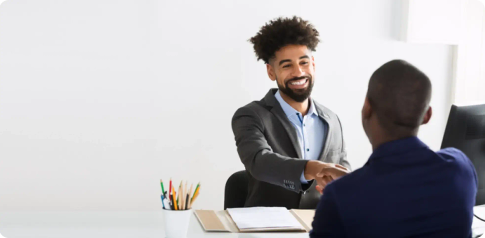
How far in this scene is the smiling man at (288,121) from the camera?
93.8 inches

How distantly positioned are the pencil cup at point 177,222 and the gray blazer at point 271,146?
0.50 m

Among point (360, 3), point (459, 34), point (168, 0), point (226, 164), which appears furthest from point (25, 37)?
point (459, 34)

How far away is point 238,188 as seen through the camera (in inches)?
96.8

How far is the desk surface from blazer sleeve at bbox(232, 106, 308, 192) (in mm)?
256

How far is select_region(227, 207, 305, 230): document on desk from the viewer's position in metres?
1.86

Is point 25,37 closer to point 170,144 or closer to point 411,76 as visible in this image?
point 170,144

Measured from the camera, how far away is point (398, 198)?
4.04 feet

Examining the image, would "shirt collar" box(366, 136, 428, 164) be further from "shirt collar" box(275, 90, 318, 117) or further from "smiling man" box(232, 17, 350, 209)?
"shirt collar" box(275, 90, 318, 117)

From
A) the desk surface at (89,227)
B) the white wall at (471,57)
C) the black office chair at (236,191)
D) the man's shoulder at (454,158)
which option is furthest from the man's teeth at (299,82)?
the white wall at (471,57)

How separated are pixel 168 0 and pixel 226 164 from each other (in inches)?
38.7


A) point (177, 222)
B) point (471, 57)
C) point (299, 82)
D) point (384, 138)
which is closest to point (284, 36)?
point (299, 82)

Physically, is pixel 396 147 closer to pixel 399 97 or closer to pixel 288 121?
pixel 399 97

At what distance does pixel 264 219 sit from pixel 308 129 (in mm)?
674

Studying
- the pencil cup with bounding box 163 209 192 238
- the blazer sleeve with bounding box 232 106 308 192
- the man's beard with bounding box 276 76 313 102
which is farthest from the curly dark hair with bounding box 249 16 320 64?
the pencil cup with bounding box 163 209 192 238
